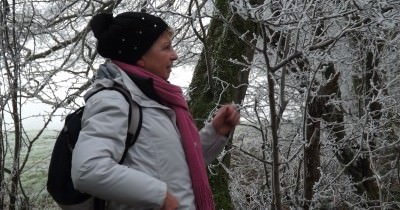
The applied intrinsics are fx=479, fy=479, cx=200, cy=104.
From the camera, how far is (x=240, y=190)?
167 inches

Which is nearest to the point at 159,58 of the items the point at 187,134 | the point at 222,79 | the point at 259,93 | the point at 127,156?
the point at 187,134

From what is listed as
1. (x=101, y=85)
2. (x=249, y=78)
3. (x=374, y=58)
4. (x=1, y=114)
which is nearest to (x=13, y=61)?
(x=1, y=114)

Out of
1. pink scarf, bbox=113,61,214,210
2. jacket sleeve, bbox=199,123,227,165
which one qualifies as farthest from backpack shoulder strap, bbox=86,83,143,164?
jacket sleeve, bbox=199,123,227,165

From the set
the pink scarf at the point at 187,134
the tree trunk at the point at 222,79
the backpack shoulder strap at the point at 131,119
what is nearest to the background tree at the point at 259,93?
the tree trunk at the point at 222,79

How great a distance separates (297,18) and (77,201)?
1.26 m

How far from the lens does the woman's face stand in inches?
74.2

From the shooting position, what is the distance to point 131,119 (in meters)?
1.65

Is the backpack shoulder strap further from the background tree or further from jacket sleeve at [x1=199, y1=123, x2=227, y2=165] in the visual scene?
the background tree

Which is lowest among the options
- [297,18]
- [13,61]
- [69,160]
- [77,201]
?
[77,201]

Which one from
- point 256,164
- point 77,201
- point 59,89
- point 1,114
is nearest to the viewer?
point 77,201

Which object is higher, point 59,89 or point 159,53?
point 59,89

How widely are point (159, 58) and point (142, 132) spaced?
Result: 1.20 feet

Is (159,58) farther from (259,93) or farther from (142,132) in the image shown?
(259,93)

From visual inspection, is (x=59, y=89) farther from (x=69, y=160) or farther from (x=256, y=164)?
(x=69, y=160)
